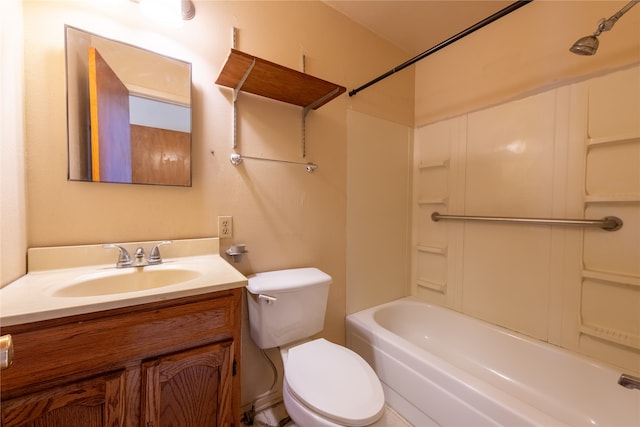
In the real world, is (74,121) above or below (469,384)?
above

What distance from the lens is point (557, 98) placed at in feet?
4.53

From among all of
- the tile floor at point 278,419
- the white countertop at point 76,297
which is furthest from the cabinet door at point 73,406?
the tile floor at point 278,419

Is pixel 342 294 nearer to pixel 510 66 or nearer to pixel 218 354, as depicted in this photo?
pixel 218 354

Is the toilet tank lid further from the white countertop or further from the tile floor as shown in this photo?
the tile floor

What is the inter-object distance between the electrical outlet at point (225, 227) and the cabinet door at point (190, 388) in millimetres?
559

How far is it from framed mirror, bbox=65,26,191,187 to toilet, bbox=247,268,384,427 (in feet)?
2.29

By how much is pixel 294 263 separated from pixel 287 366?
56cm

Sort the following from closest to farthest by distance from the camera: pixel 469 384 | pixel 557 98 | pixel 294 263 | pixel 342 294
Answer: pixel 469 384, pixel 557 98, pixel 294 263, pixel 342 294

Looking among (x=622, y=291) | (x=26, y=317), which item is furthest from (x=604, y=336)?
(x=26, y=317)

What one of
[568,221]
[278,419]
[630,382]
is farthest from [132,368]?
[568,221]

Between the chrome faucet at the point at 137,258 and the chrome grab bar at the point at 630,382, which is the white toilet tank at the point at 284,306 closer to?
the chrome faucet at the point at 137,258

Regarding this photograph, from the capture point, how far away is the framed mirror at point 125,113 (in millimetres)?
986

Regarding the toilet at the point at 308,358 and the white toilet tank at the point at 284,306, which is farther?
the white toilet tank at the point at 284,306

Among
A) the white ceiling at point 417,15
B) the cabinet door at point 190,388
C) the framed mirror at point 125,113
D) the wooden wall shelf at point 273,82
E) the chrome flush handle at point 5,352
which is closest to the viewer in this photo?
the chrome flush handle at point 5,352
